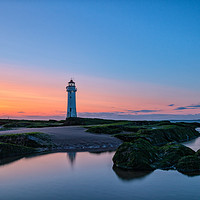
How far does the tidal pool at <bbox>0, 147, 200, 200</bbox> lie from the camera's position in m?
8.18

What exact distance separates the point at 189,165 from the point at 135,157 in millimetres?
2779

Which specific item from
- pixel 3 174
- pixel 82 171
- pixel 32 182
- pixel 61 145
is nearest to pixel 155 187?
pixel 82 171

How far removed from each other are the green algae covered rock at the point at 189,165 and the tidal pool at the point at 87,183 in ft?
1.89

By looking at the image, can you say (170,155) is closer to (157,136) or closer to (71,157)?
(71,157)

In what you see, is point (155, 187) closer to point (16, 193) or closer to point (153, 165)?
point (153, 165)

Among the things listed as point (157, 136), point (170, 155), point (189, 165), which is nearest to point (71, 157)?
point (170, 155)

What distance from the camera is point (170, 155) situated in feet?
42.2

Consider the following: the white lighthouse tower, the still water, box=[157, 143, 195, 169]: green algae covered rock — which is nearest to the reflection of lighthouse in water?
the still water

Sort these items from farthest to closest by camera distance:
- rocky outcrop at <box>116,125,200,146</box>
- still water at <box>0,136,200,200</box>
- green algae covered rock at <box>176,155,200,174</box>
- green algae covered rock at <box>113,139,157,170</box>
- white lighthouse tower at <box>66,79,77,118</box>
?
1. white lighthouse tower at <box>66,79,77,118</box>
2. rocky outcrop at <box>116,125,200,146</box>
3. green algae covered rock at <box>113,139,157,170</box>
4. green algae covered rock at <box>176,155,200,174</box>
5. still water at <box>0,136,200,200</box>

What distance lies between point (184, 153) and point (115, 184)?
19.1 feet

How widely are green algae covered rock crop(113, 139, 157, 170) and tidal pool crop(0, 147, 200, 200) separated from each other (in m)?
0.56

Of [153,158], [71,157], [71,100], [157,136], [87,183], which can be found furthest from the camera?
[71,100]

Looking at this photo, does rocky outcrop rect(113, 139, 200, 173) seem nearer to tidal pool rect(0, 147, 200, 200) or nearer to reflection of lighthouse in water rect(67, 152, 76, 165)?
tidal pool rect(0, 147, 200, 200)

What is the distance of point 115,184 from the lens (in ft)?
31.1
